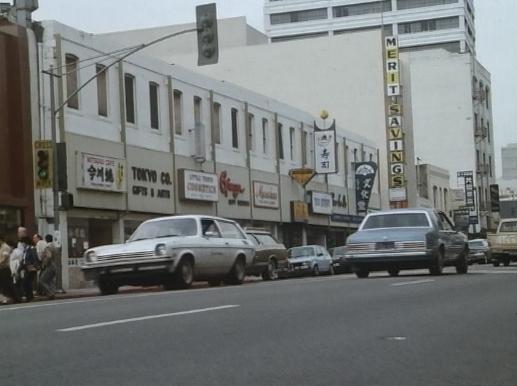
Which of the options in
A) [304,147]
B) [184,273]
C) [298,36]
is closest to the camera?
[184,273]

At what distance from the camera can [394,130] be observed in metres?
60.9

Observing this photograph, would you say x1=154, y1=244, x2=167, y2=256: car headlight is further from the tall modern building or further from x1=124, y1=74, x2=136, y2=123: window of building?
the tall modern building

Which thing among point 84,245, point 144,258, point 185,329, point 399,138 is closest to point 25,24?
point 84,245

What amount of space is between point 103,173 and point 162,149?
465 cm

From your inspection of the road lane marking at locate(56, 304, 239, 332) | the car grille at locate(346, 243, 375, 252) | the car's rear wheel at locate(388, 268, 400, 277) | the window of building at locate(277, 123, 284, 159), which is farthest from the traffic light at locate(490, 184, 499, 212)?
the road lane marking at locate(56, 304, 239, 332)

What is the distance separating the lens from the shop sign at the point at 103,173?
2922 cm

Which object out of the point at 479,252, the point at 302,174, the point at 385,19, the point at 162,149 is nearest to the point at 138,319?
the point at 162,149

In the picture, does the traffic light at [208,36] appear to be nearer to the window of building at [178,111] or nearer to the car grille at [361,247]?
the car grille at [361,247]

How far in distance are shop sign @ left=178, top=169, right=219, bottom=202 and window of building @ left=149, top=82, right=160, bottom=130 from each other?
1.98 metres

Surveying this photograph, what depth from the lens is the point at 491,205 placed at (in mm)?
84438

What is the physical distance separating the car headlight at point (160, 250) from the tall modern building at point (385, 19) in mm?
91734

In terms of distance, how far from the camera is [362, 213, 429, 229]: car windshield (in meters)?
23.0

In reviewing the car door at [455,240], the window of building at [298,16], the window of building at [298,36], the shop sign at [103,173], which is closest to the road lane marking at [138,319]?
the car door at [455,240]

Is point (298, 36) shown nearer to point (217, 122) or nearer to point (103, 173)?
point (217, 122)
